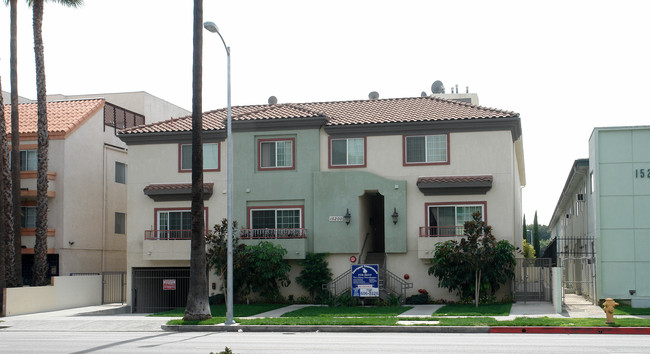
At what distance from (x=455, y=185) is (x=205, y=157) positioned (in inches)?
442

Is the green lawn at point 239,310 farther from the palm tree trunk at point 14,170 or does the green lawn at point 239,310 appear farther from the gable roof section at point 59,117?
the gable roof section at point 59,117

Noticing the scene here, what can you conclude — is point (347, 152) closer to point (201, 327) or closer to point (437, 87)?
point (201, 327)

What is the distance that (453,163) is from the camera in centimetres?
3145

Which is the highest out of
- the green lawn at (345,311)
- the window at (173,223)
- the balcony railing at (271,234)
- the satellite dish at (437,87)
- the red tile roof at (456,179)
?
the satellite dish at (437,87)

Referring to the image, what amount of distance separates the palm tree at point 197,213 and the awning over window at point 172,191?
899 centimetres

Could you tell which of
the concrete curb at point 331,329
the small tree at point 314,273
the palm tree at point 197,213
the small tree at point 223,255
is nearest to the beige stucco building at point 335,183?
the small tree at point 314,273

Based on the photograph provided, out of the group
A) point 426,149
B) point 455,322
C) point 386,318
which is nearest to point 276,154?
point 426,149

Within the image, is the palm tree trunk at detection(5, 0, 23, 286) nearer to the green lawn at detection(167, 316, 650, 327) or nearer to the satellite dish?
the green lawn at detection(167, 316, 650, 327)

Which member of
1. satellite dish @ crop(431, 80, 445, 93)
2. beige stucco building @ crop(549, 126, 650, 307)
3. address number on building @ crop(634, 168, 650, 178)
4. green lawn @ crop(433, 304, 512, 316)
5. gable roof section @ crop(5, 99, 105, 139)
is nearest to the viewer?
green lawn @ crop(433, 304, 512, 316)

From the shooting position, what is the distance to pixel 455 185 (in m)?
30.8

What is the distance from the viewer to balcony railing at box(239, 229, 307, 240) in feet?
106

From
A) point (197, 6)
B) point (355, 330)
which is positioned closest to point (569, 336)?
point (355, 330)

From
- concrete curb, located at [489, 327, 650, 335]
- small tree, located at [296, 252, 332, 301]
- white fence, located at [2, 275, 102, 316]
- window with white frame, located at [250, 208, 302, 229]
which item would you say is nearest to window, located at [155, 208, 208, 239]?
window with white frame, located at [250, 208, 302, 229]

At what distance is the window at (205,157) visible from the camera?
3384 cm
